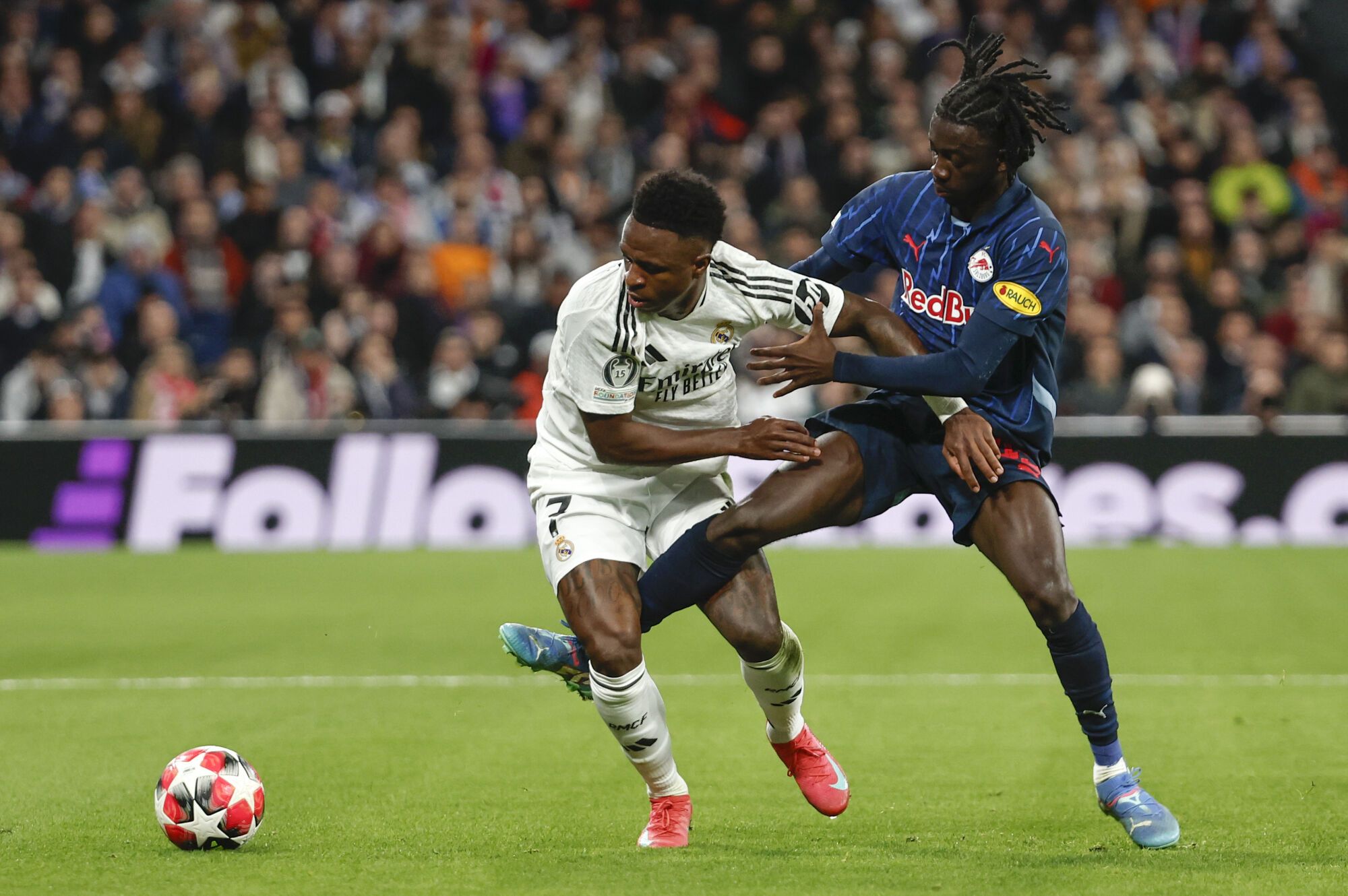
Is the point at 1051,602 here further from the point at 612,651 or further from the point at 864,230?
the point at 864,230

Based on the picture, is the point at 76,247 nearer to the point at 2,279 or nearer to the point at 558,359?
the point at 2,279

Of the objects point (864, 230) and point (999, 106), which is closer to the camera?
point (999, 106)

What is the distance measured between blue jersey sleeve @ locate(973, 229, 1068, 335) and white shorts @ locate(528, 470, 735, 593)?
1.10 meters

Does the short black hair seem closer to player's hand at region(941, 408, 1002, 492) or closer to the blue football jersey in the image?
the blue football jersey

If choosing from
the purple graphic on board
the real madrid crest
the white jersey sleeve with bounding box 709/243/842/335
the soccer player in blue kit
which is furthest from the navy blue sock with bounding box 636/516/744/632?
the purple graphic on board

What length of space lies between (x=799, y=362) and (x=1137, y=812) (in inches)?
64.8

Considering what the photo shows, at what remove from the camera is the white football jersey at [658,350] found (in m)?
5.24

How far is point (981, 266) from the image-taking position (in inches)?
211

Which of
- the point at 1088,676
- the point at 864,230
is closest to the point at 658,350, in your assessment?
the point at 864,230

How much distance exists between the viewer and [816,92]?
17.5 m

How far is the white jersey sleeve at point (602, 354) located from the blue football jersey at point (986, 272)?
3.16 feet

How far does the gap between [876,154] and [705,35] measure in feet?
8.07

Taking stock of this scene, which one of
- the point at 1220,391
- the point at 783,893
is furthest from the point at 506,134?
the point at 783,893

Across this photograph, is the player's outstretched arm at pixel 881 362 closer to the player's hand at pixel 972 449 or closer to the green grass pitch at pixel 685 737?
the player's hand at pixel 972 449
